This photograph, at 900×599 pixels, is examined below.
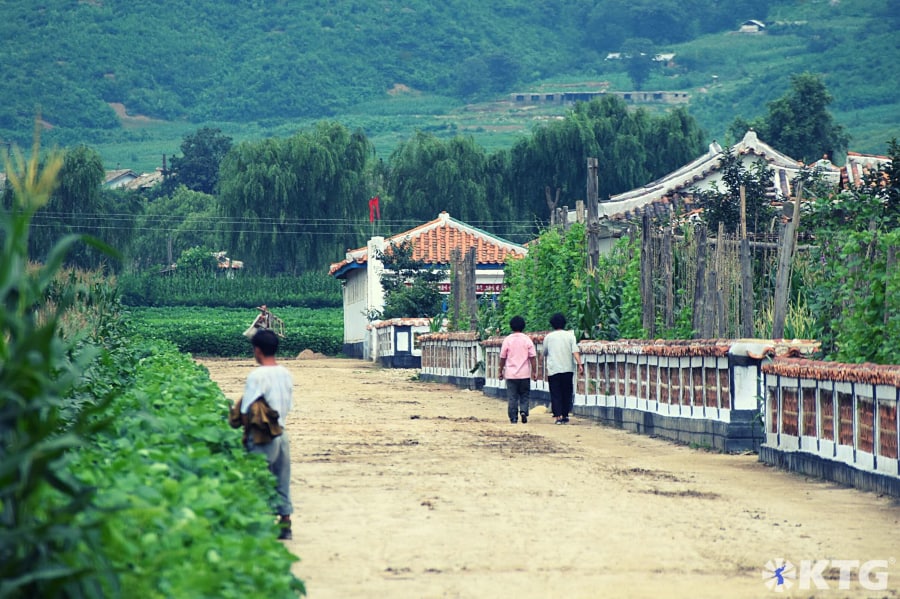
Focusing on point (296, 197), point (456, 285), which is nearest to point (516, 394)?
point (456, 285)

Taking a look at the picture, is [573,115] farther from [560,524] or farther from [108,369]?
[560,524]

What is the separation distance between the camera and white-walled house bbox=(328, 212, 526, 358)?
5781cm

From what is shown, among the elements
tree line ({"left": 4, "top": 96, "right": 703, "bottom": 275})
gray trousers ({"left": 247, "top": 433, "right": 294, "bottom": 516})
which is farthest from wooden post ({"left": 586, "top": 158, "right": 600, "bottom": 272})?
tree line ({"left": 4, "top": 96, "right": 703, "bottom": 275})

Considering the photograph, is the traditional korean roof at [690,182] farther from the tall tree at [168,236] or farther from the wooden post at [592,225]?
the tall tree at [168,236]

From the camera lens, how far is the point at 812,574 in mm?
9586

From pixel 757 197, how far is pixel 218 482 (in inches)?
1027

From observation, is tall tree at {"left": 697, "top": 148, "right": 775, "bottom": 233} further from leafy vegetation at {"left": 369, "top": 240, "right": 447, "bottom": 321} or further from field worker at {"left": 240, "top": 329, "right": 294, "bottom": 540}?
field worker at {"left": 240, "top": 329, "right": 294, "bottom": 540}

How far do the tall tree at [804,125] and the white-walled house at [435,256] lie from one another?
2051cm

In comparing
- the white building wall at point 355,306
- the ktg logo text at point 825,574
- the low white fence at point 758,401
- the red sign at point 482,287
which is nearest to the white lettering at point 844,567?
the ktg logo text at point 825,574

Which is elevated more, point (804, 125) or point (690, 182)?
point (804, 125)

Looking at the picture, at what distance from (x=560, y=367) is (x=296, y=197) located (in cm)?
5411

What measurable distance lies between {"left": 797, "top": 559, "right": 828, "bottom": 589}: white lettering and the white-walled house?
4570cm

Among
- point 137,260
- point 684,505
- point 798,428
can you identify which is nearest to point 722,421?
point 798,428

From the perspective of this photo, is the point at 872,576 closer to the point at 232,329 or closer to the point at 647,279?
the point at 647,279
